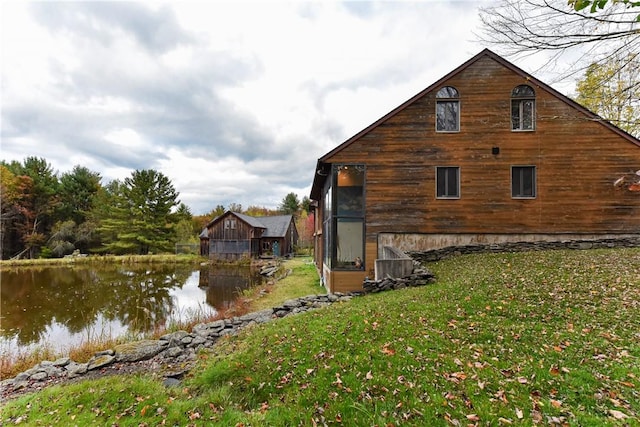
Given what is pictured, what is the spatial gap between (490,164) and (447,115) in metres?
2.43

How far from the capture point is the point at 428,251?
1046 centimetres

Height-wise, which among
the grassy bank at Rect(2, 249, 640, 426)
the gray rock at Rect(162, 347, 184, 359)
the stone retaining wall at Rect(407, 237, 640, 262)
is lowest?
the gray rock at Rect(162, 347, 184, 359)

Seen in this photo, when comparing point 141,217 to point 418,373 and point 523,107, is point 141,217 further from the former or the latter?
point 418,373

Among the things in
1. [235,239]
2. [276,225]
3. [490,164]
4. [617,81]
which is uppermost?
[617,81]

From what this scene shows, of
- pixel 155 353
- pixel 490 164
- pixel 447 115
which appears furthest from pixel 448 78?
pixel 155 353

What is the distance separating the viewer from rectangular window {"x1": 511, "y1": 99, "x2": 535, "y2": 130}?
1071 centimetres

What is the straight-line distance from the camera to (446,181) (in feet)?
35.4

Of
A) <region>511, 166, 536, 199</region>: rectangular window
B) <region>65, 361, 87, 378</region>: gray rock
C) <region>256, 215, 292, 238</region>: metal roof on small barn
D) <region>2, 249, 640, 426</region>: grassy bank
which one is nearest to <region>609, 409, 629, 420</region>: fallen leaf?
<region>2, 249, 640, 426</region>: grassy bank

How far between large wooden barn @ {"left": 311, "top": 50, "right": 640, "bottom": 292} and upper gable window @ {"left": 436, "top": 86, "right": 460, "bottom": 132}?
0.04 m

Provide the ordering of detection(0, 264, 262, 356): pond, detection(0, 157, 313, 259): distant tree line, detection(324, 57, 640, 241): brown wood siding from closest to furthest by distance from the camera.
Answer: detection(0, 264, 262, 356): pond < detection(324, 57, 640, 241): brown wood siding < detection(0, 157, 313, 259): distant tree line

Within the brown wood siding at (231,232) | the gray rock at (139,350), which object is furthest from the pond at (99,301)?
the brown wood siding at (231,232)

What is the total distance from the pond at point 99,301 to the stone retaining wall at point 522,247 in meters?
8.27

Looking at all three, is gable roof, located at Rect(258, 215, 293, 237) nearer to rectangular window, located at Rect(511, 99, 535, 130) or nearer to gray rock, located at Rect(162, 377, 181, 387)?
rectangular window, located at Rect(511, 99, 535, 130)

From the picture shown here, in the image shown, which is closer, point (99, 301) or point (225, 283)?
point (99, 301)
